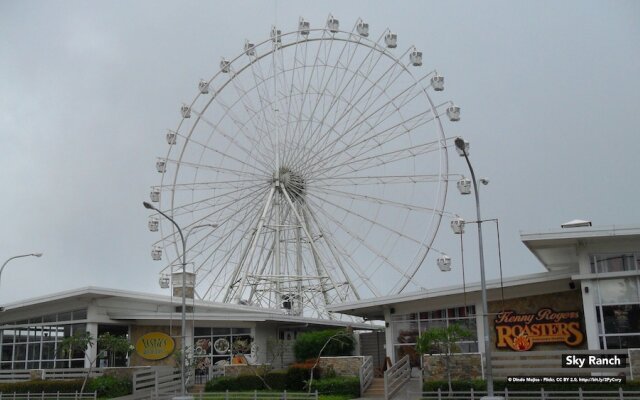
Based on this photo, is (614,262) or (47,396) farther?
(47,396)

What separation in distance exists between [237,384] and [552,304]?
12357mm

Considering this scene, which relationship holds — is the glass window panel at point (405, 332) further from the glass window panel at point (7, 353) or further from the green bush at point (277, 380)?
the glass window panel at point (7, 353)

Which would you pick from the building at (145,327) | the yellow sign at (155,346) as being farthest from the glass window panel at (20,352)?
the yellow sign at (155,346)

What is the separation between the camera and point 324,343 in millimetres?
31188

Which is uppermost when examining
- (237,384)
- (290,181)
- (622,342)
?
(290,181)

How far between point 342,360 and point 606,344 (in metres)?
9.76

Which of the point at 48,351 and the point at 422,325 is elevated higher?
the point at 422,325

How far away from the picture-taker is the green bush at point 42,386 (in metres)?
30.7

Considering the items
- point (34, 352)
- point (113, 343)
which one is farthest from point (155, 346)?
point (34, 352)

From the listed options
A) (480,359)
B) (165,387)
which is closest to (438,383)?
(480,359)

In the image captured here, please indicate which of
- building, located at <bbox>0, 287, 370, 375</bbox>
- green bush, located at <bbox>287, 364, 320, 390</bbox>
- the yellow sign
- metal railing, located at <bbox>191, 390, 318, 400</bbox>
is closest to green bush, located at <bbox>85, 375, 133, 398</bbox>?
building, located at <bbox>0, 287, 370, 375</bbox>

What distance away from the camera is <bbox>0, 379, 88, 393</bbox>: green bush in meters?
30.7

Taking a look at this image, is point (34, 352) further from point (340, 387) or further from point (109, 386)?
point (340, 387)

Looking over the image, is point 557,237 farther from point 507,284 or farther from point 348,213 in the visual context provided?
point 348,213
